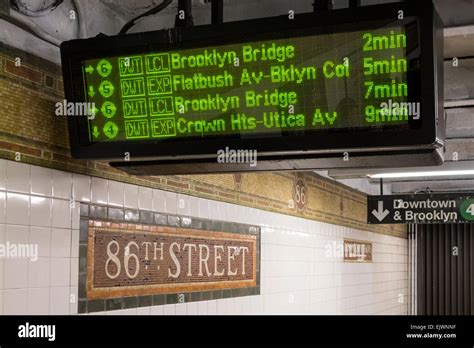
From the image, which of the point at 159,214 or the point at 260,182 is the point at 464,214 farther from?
the point at 159,214

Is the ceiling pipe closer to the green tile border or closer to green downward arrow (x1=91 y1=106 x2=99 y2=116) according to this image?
green downward arrow (x1=91 y1=106 x2=99 y2=116)

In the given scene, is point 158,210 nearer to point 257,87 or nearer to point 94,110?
point 94,110

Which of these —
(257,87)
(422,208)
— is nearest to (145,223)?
(257,87)

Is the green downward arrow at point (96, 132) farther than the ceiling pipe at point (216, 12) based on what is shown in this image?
Yes

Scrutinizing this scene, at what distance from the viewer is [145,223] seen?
5.82 m

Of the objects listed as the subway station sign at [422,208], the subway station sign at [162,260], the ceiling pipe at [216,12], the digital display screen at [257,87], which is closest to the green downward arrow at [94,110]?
the digital display screen at [257,87]

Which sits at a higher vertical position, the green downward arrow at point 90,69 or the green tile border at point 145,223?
the green downward arrow at point 90,69

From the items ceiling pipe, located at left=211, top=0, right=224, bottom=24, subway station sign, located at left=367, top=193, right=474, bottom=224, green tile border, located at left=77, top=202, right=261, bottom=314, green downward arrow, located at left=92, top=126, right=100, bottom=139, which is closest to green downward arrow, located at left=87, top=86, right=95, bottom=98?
green downward arrow, located at left=92, top=126, right=100, bottom=139

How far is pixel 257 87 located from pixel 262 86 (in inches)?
1.1

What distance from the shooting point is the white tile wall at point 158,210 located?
175 inches

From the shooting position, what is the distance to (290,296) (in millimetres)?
8836

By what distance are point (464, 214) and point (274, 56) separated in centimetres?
603

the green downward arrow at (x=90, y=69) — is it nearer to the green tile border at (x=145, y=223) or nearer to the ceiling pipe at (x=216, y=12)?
the ceiling pipe at (x=216, y=12)
